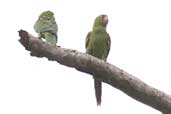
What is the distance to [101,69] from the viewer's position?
1.90 m

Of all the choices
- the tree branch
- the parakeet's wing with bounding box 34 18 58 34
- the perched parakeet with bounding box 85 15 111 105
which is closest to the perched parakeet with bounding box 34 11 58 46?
the parakeet's wing with bounding box 34 18 58 34

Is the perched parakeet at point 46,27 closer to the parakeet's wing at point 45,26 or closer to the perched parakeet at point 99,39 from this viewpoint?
the parakeet's wing at point 45,26

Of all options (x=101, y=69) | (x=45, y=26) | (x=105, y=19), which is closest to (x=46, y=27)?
(x=45, y=26)

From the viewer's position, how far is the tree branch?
6.08ft

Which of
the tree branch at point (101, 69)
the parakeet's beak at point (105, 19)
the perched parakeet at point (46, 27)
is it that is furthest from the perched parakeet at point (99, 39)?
the tree branch at point (101, 69)

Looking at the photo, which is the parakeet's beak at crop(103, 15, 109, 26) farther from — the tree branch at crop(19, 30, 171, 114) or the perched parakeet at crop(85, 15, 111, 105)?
the tree branch at crop(19, 30, 171, 114)

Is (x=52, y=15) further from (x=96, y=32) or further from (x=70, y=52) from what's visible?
(x=70, y=52)

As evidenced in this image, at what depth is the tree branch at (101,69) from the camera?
1854 millimetres

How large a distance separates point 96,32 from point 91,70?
2.37 m

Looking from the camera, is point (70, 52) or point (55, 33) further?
point (55, 33)

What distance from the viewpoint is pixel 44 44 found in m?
1.95

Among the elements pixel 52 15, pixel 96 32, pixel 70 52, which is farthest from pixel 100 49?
pixel 70 52

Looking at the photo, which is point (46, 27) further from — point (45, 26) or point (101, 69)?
point (101, 69)

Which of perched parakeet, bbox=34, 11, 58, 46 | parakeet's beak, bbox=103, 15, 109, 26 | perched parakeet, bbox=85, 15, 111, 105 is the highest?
parakeet's beak, bbox=103, 15, 109, 26
